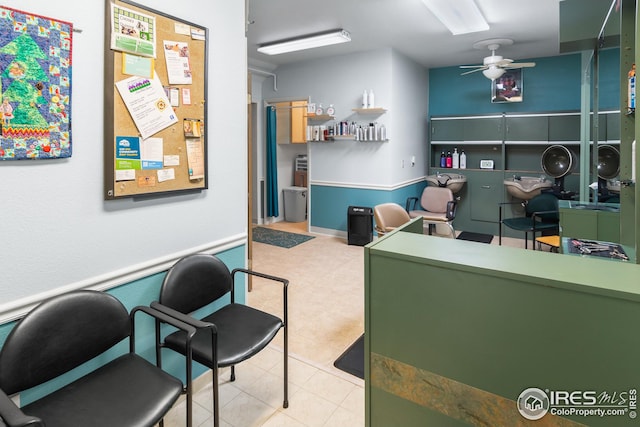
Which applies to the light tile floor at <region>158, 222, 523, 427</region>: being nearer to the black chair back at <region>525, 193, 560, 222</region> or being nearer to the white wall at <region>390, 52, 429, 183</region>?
the white wall at <region>390, 52, 429, 183</region>

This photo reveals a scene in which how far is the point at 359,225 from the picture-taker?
5.57 meters

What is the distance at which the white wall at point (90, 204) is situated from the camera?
1.44 m

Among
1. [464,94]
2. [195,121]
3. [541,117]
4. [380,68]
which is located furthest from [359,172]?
[195,121]

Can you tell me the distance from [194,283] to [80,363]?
0.60m

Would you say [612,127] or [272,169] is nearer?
[612,127]

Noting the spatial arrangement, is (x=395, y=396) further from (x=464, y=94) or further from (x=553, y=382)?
(x=464, y=94)

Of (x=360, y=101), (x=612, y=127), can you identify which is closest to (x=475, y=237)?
(x=612, y=127)

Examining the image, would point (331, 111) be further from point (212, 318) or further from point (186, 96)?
point (212, 318)

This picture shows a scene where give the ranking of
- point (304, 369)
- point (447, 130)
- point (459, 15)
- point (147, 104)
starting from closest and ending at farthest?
1. point (147, 104)
2. point (304, 369)
3. point (459, 15)
4. point (447, 130)

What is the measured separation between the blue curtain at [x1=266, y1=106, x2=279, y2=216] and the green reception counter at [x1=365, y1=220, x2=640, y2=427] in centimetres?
555

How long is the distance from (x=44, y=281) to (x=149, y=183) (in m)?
0.60

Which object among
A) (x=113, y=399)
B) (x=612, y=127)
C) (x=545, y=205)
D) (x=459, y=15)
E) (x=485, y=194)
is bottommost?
(x=113, y=399)

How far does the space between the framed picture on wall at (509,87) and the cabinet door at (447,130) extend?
0.67 metres

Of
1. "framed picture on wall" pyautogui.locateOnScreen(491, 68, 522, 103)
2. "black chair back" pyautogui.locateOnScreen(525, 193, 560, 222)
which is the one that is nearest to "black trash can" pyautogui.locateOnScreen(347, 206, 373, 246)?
"black chair back" pyautogui.locateOnScreen(525, 193, 560, 222)
